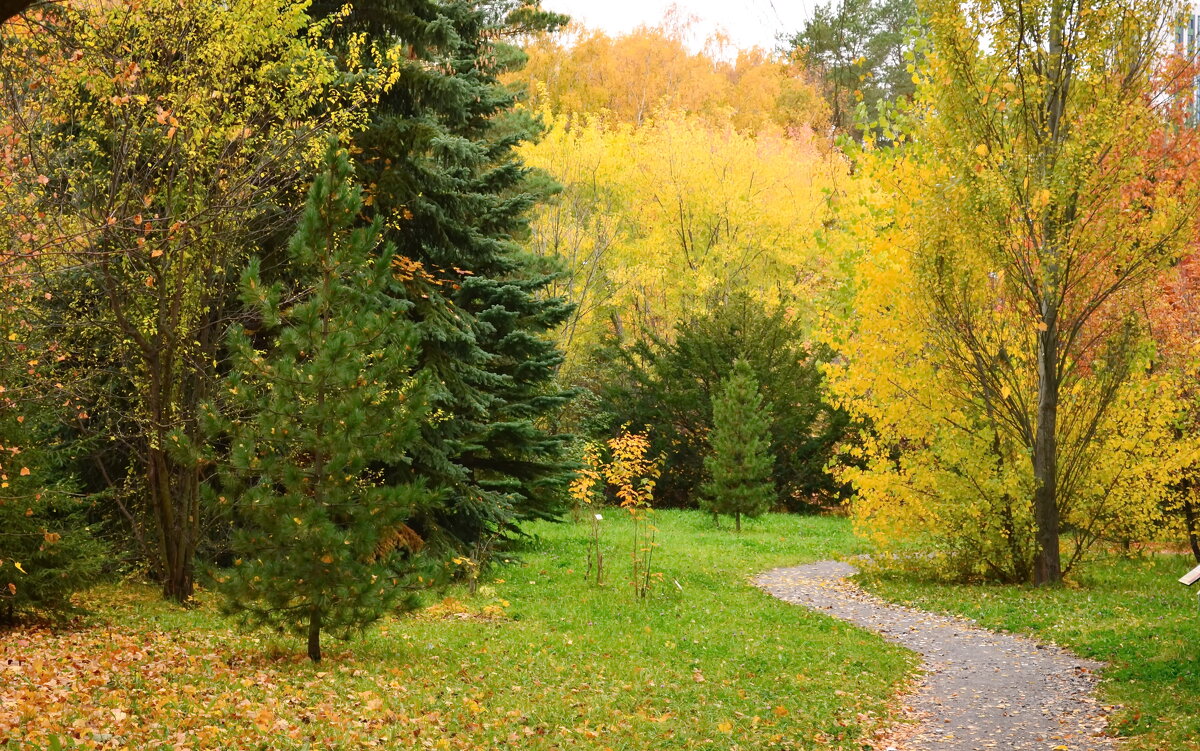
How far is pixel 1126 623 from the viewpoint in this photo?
10.9 m

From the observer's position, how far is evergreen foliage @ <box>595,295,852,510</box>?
27.9 meters

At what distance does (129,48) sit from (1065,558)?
15.1 metres

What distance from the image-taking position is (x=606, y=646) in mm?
10359

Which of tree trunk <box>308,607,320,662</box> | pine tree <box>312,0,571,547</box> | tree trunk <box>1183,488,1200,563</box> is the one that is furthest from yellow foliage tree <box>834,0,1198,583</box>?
tree trunk <box>308,607,320,662</box>

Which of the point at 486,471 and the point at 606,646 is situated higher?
the point at 486,471

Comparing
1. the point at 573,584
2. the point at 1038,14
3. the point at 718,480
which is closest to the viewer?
the point at 1038,14

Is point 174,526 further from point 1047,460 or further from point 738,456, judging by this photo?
point 738,456

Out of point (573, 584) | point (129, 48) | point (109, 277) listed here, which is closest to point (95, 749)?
point (109, 277)

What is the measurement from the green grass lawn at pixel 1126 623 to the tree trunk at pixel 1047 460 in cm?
47

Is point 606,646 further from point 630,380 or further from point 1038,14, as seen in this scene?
point 630,380

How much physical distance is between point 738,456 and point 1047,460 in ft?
33.6

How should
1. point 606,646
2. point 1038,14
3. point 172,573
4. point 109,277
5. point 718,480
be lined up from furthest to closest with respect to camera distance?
point 718,480 → point 1038,14 → point 172,573 → point 606,646 → point 109,277

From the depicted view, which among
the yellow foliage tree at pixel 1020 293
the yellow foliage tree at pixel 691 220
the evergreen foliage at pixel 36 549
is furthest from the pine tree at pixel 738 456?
the evergreen foliage at pixel 36 549

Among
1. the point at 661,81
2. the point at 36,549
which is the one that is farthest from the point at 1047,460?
Answer: the point at 661,81
